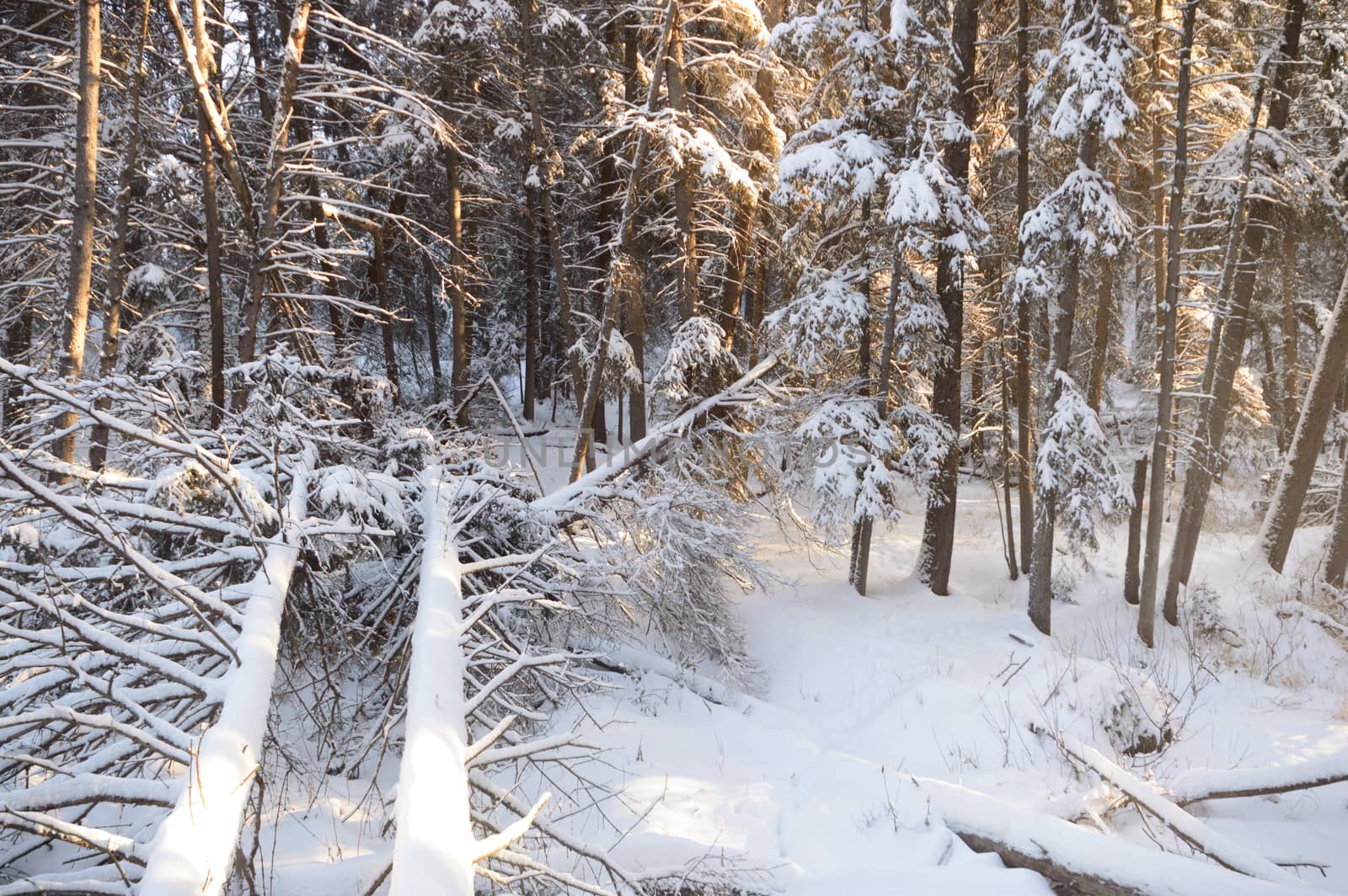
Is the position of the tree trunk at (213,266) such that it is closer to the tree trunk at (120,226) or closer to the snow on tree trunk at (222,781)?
the tree trunk at (120,226)

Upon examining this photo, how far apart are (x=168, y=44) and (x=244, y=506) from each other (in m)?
7.79

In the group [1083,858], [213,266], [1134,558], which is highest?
[213,266]

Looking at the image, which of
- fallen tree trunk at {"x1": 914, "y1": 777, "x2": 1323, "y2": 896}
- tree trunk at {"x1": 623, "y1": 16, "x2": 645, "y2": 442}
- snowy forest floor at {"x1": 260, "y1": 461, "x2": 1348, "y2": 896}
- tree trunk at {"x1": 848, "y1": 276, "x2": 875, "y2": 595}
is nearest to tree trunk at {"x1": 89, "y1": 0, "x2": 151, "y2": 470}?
snowy forest floor at {"x1": 260, "y1": 461, "x2": 1348, "y2": 896}

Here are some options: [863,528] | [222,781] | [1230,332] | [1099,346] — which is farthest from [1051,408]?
[222,781]

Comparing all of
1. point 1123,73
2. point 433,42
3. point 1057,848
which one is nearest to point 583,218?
point 433,42

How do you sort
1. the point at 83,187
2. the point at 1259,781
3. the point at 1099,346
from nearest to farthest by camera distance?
1. the point at 1259,781
2. the point at 83,187
3. the point at 1099,346

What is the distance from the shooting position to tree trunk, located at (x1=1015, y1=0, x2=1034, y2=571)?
1083 cm

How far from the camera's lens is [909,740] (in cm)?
658

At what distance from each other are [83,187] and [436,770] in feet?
21.6

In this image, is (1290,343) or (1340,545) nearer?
(1340,545)

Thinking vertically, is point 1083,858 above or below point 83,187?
below

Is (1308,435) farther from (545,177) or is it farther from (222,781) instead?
(222,781)

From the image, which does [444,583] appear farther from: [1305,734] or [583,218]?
[583,218]

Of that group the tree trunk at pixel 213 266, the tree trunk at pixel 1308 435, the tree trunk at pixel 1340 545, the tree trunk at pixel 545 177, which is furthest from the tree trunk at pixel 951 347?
the tree trunk at pixel 213 266
